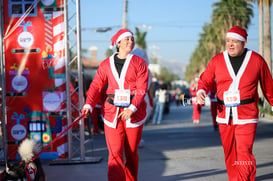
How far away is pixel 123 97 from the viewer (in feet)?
20.1

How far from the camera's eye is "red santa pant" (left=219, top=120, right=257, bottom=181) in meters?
5.77

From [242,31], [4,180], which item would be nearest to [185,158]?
[242,31]

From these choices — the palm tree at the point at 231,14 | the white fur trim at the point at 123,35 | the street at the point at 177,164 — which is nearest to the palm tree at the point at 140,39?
the palm tree at the point at 231,14

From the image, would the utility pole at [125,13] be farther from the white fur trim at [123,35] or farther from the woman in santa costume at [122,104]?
the woman in santa costume at [122,104]

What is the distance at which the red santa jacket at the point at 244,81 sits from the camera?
5.86 metres

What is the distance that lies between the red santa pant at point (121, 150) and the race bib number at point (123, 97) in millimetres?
221

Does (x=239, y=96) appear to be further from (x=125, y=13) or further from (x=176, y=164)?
(x=125, y=13)

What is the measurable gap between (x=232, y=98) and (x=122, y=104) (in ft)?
4.38

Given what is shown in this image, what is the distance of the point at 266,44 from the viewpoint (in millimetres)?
27172

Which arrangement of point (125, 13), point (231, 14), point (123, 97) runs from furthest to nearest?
point (231, 14) < point (125, 13) < point (123, 97)

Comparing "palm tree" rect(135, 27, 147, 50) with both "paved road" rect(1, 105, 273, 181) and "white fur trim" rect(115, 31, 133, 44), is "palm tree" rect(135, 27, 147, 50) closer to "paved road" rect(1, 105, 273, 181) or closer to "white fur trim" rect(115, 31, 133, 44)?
"paved road" rect(1, 105, 273, 181)

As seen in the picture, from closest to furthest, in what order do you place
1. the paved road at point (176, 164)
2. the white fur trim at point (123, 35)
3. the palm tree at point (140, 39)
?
1. the white fur trim at point (123, 35)
2. the paved road at point (176, 164)
3. the palm tree at point (140, 39)

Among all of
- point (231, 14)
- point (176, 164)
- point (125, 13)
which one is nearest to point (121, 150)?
point (176, 164)

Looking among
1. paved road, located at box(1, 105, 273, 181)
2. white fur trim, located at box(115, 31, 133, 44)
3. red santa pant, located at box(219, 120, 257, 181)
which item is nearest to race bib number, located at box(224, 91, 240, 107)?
red santa pant, located at box(219, 120, 257, 181)
